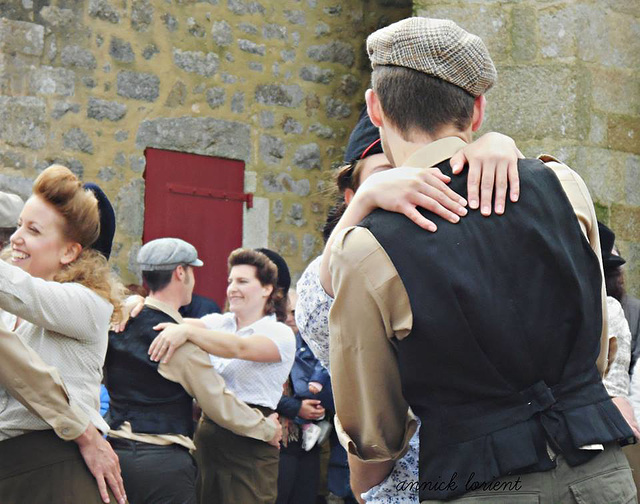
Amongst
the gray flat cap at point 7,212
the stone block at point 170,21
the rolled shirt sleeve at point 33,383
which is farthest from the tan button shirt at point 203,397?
the stone block at point 170,21

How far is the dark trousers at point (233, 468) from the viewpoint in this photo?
16.8 feet

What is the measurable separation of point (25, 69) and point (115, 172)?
2.98ft

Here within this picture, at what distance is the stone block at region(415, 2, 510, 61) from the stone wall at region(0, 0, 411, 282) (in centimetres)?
152

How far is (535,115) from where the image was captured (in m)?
6.49

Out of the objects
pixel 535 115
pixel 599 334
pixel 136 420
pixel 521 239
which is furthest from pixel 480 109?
pixel 535 115

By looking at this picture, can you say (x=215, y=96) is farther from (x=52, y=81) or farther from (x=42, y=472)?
(x=42, y=472)

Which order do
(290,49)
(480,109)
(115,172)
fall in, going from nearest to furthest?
(480,109), (115,172), (290,49)

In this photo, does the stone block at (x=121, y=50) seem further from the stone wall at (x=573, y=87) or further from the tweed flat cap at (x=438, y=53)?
the tweed flat cap at (x=438, y=53)

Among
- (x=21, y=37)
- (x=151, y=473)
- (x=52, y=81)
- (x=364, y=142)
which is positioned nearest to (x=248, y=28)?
(x=52, y=81)

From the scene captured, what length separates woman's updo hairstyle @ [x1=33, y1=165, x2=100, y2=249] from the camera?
3.20 metres

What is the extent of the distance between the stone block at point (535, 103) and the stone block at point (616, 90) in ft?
0.77

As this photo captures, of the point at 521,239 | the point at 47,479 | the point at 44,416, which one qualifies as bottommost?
the point at 47,479

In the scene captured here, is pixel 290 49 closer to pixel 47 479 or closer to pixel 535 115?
pixel 535 115

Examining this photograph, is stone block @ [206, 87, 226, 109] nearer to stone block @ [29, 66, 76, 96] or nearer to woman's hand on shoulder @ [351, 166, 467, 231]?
stone block @ [29, 66, 76, 96]
